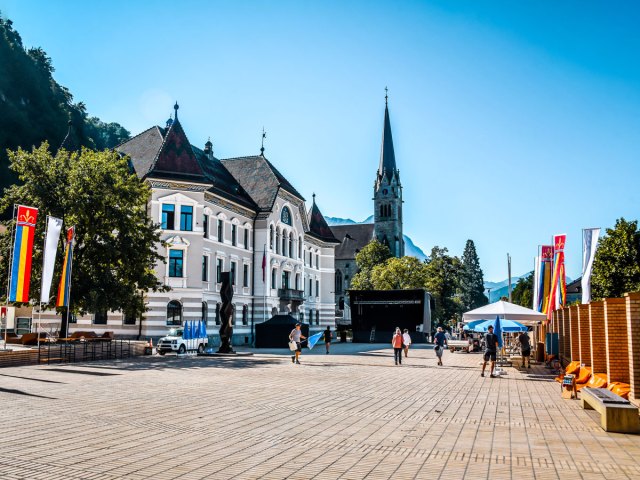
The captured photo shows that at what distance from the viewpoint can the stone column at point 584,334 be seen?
54.1 ft

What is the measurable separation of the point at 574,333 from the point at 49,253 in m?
19.9

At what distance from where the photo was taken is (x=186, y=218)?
139ft

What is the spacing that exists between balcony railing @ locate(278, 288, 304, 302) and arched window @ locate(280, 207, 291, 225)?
6.38 metres

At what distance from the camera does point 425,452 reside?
8.15 metres

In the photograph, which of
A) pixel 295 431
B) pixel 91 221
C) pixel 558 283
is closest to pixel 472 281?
pixel 558 283

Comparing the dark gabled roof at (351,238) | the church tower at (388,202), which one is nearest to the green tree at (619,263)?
the church tower at (388,202)

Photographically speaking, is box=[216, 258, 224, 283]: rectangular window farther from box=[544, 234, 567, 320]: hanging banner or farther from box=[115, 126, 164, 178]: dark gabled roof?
box=[544, 234, 567, 320]: hanging banner

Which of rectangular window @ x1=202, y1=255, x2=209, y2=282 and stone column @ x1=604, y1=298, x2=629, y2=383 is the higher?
rectangular window @ x1=202, y1=255, x2=209, y2=282

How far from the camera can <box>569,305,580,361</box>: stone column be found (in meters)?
18.2

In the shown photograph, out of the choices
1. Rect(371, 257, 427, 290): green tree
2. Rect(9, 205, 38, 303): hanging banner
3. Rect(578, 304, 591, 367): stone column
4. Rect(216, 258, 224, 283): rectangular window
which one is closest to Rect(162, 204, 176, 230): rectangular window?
Rect(216, 258, 224, 283): rectangular window

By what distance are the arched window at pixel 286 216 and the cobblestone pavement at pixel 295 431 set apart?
125 ft

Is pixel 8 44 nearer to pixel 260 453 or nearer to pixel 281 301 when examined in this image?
pixel 281 301

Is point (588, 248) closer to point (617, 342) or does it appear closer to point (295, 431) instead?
point (617, 342)

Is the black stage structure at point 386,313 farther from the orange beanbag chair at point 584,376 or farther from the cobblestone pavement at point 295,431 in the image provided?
the orange beanbag chair at point 584,376
